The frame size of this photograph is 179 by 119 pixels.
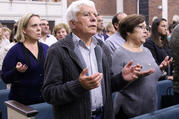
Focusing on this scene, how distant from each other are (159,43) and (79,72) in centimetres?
254

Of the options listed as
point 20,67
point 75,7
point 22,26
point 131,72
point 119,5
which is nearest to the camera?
point 75,7

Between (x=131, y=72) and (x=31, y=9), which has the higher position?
(x=31, y=9)

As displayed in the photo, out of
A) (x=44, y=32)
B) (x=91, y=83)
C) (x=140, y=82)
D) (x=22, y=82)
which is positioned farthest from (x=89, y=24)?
(x=44, y=32)

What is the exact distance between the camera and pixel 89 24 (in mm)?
2002

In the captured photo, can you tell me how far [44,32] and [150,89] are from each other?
Answer: 2.68m

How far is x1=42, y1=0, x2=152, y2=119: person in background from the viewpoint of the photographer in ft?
5.92

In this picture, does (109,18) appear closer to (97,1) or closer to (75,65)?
(97,1)

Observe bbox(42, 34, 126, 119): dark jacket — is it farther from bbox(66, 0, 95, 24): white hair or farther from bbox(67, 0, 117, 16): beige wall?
bbox(67, 0, 117, 16): beige wall

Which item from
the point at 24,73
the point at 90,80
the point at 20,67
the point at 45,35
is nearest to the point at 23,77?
the point at 24,73

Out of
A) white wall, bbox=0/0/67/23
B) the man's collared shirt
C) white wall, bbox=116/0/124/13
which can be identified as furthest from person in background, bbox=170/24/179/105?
white wall, bbox=116/0/124/13

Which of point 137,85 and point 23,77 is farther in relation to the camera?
point 23,77

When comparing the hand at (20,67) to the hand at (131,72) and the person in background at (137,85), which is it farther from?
the hand at (131,72)

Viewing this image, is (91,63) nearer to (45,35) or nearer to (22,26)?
(22,26)

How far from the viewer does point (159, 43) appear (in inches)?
164
